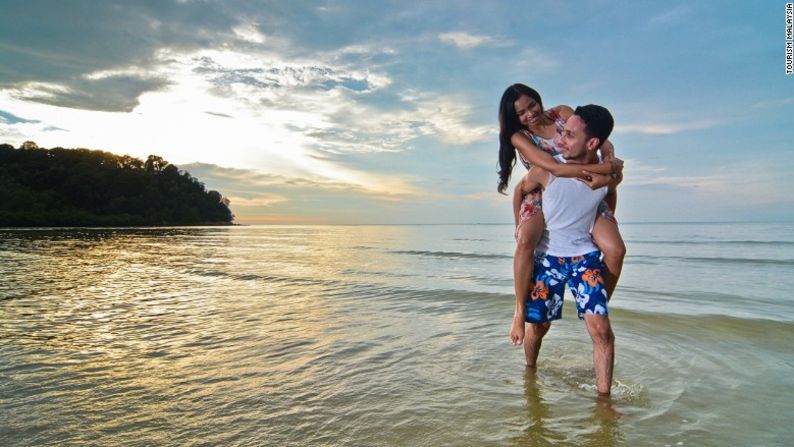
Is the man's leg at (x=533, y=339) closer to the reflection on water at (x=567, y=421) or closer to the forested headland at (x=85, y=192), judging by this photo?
the reflection on water at (x=567, y=421)

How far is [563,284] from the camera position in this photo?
12.2ft

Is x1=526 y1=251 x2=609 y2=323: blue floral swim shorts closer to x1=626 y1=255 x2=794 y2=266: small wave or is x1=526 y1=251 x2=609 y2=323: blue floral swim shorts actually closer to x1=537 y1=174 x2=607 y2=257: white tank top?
x1=537 y1=174 x2=607 y2=257: white tank top

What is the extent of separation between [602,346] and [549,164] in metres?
1.44

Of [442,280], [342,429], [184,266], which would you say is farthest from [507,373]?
[184,266]

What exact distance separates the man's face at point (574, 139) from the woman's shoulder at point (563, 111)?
27cm

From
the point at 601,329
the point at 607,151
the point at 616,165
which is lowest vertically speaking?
the point at 601,329

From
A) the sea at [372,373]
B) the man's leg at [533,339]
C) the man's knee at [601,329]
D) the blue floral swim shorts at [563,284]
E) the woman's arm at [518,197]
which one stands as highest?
the woman's arm at [518,197]

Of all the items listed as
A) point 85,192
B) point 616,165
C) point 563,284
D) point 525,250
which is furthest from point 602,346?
point 85,192

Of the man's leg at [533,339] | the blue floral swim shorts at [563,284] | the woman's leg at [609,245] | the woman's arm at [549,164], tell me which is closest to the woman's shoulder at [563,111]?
the woman's arm at [549,164]

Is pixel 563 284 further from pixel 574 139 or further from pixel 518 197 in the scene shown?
pixel 574 139

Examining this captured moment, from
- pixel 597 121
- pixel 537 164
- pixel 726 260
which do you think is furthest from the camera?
pixel 726 260

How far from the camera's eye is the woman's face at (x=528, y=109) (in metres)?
3.54

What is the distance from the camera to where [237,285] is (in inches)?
417

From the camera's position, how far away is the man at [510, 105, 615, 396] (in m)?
3.27
